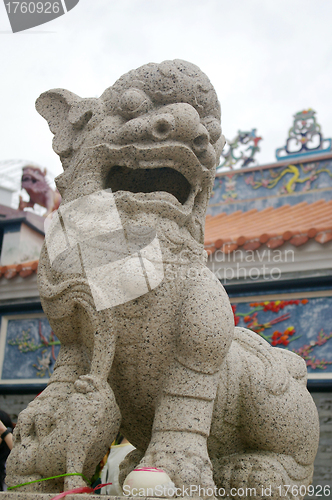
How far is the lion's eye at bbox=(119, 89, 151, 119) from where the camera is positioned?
76.8 inches

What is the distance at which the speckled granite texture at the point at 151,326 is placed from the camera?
1666 mm

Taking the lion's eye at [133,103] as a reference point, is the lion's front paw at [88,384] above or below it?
below

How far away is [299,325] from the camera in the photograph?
459 cm

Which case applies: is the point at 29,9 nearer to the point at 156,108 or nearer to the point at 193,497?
the point at 156,108

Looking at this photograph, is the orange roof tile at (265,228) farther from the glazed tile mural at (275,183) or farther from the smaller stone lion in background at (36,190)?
the smaller stone lion in background at (36,190)

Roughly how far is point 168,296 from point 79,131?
910 millimetres

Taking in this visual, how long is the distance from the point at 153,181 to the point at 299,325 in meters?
2.95

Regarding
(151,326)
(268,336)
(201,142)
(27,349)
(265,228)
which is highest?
(201,142)

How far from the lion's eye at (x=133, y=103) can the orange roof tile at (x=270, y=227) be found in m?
2.90

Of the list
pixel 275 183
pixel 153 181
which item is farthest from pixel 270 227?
pixel 153 181

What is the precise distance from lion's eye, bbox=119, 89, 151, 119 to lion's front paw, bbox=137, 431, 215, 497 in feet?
4.20

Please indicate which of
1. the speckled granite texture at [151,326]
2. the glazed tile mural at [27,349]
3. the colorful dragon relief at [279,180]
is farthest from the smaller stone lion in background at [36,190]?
the speckled granite texture at [151,326]

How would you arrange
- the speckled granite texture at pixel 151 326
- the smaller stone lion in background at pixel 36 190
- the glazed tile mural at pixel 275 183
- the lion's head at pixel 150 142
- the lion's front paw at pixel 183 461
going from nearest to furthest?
the lion's front paw at pixel 183 461 < the speckled granite texture at pixel 151 326 < the lion's head at pixel 150 142 < the glazed tile mural at pixel 275 183 < the smaller stone lion in background at pixel 36 190

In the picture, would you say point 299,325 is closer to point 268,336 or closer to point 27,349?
point 268,336
